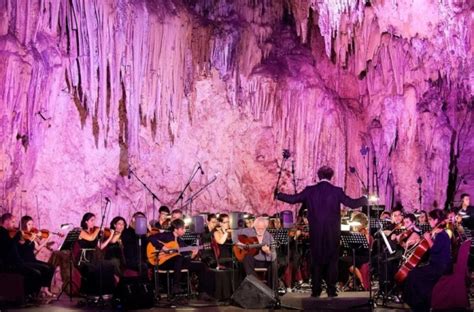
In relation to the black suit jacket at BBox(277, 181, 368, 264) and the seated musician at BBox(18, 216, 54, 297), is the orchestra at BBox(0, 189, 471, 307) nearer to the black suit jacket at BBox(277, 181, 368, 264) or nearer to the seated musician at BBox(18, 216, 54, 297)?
the seated musician at BBox(18, 216, 54, 297)

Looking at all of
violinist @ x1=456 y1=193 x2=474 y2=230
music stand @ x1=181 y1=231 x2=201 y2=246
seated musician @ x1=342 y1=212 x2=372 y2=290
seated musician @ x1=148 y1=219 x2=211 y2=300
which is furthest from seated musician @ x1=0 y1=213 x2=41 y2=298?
violinist @ x1=456 y1=193 x2=474 y2=230

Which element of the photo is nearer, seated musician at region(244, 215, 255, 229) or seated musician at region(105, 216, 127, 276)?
seated musician at region(105, 216, 127, 276)

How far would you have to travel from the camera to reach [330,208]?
9766 mm

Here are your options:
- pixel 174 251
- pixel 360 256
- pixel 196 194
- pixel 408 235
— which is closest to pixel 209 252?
pixel 174 251

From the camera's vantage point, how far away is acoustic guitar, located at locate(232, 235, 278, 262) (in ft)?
36.5

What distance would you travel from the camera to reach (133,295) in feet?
34.4

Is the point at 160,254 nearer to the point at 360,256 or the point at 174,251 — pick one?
the point at 174,251

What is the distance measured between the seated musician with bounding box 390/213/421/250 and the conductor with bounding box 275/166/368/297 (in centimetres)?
108

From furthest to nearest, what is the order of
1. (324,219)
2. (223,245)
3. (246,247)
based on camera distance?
(223,245)
(246,247)
(324,219)

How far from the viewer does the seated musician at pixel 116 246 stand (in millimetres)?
11547

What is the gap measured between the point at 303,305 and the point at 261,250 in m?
2.08

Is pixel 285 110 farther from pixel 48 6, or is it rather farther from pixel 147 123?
pixel 48 6

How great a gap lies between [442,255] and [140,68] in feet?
27.6

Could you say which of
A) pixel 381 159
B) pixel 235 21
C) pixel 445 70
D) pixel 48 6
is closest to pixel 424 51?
pixel 445 70
